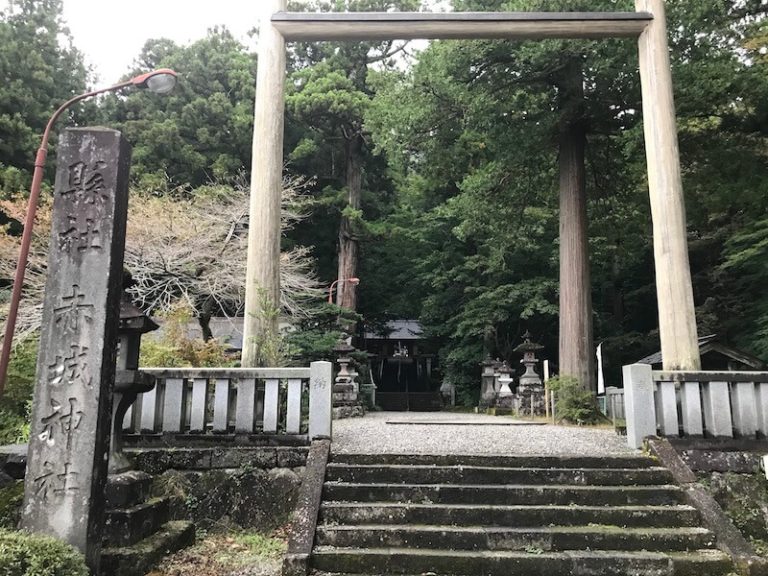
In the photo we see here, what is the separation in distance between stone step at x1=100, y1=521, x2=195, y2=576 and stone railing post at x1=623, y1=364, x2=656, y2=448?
4237 mm

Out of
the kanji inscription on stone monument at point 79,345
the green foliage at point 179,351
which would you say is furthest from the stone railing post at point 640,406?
the green foliage at point 179,351

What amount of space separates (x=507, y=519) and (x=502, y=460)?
2.66 ft

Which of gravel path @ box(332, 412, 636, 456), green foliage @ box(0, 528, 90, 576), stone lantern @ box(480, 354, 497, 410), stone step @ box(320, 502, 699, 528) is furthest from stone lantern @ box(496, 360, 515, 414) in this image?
green foliage @ box(0, 528, 90, 576)

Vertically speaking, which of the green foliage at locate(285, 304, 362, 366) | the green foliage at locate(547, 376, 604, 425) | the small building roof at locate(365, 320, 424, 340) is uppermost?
the small building roof at locate(365, 320, 424, 340)

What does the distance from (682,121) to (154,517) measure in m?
10.4

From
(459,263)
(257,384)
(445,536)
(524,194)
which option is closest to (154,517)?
(257,384)

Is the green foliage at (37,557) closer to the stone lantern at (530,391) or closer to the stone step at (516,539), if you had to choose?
the stone step at (516,539)

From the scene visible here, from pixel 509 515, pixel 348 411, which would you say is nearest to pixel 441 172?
pixel 348 411

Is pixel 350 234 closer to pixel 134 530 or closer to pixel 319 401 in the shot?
pixel 319 401

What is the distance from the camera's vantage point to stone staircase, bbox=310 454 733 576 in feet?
12.9

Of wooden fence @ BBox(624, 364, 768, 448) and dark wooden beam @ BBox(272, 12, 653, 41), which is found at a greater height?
dark wooden beam @ BBox(272, 12, 653, 41)

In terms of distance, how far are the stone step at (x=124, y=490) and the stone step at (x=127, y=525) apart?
0.05m

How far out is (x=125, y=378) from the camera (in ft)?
13.5

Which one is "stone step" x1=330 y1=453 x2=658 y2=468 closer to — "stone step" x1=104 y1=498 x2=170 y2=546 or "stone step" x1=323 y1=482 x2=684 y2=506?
"stone step" x1=323 y1=482 x2=684 y2=506
